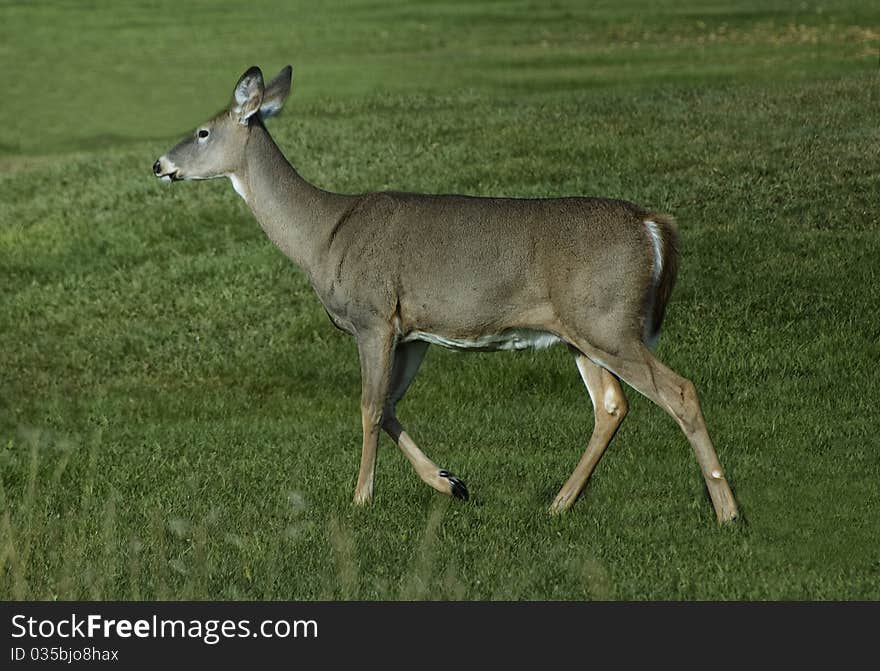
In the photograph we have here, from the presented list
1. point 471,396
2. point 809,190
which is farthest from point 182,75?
point 471,396

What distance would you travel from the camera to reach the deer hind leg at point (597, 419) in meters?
9.34

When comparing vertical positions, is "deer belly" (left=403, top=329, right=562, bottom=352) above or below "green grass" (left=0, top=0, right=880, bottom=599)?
above

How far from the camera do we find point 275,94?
10.1 m

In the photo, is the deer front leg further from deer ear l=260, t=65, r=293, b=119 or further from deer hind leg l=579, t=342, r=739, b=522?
deer ear l=260, t=65, r=293, b=119

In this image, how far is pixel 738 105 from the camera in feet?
78.5

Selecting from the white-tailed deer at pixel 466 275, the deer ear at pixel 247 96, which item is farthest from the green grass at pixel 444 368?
the deer ear at pixel 247 96

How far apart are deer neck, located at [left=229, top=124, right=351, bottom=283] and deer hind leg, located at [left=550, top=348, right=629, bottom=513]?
5.40ft

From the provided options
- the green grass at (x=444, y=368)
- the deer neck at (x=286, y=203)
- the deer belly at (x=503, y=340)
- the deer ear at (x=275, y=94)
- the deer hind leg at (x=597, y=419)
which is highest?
the deer ear at (x=275, y=94)

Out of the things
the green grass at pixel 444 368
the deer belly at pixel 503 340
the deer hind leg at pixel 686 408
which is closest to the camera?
the green grass at pixel 444 368

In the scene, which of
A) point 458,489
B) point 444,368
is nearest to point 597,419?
point 458,489

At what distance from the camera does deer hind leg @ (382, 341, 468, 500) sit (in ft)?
31.1

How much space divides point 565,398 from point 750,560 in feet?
16.3

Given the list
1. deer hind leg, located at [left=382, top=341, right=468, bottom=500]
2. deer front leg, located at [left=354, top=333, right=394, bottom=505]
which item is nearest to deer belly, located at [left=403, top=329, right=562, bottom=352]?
deer front leg, located at [left=354, top=333, right=394, bottom=505]

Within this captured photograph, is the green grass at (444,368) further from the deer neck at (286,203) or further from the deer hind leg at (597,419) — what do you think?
the deer neck at (286,203)
